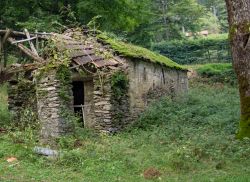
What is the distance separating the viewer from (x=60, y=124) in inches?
460

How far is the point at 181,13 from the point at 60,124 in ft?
92.3

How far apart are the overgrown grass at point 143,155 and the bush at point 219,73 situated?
15.6 m

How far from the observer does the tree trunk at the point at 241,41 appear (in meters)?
9.97

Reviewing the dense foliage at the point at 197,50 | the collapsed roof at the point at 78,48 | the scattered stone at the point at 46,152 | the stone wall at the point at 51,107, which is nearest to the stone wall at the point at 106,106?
the collapsed roof at the point at 78,48

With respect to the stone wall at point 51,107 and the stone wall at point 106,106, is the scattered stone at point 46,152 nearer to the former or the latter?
the stone wall at point 51,107

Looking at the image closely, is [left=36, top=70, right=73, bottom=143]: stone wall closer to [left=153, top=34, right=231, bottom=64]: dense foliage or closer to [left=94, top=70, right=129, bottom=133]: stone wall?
[left=94, top=70, right=129, bottom=133]: stone wall

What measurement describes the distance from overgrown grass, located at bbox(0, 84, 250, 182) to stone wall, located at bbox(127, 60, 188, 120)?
1.53 meters

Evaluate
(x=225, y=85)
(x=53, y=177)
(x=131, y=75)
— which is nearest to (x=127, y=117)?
(x=131, y=75)

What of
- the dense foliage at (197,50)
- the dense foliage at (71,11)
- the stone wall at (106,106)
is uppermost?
the dense foliage at (71,11)

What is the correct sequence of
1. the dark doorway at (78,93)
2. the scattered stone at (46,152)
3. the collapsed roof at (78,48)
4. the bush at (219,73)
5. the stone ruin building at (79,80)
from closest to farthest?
the scattered stone at (46,152), the stone ruin building at (79,80), the collapsed roof at (78,48), the dark doorway at (78,93), the bush at (219,73)

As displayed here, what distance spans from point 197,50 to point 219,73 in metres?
6.61

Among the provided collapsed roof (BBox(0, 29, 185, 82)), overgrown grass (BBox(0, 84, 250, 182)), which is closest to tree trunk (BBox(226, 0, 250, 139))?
overgrown grass (BBox(0, 84, 250, 182))

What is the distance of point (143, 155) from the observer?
33.0ft

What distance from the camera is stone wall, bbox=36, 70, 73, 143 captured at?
11688 mm
